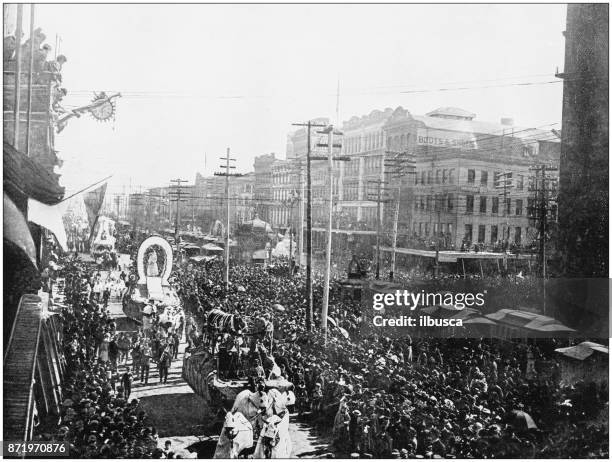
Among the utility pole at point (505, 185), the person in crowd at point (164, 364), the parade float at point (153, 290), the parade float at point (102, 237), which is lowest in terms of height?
the person in crowd at point (164, 364)

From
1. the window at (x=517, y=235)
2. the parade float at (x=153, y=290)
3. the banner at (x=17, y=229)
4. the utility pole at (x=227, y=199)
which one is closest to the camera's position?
the banner at (x=17, y=229)

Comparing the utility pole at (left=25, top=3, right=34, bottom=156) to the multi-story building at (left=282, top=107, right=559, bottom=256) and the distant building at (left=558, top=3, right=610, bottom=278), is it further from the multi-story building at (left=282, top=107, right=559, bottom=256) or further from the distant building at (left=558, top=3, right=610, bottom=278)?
the distant building at (left=558, top=3, right=610, bottom=278)

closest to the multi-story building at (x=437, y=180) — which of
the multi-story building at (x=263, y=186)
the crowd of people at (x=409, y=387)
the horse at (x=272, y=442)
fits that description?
the multi-story building at (x=263, y=186)

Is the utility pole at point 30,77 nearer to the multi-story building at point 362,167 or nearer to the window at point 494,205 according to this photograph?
the multi-story building at point 362,167

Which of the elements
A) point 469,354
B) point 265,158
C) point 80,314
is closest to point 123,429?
point 80,314

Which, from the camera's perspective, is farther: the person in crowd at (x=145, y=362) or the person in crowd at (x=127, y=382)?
the person in crowd at (x=145, y=362)

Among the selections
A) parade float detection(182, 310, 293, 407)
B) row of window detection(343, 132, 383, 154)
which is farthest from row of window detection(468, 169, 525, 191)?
parade float detection(182, 310, 293, 407)

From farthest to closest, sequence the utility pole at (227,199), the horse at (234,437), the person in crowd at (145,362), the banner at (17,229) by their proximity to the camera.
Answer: the utility pole at (227,199) < the person in crowd at (145,362) < the banner at (17,229) < the horse at (234,437)
